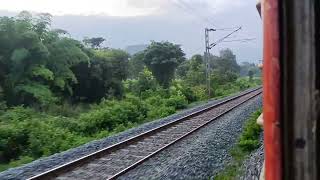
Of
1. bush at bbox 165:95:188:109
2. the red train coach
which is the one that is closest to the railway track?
the red train coach

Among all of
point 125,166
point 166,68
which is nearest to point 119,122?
point 125,166

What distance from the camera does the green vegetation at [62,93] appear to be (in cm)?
1370

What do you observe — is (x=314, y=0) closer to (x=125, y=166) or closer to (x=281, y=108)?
(x=281, y=108)

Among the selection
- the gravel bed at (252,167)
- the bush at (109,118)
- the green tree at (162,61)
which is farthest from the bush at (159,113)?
the green tree at (162,61)

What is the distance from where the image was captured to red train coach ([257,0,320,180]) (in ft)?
2.97

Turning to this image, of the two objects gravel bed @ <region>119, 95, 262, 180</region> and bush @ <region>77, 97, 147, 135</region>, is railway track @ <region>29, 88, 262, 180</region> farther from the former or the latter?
bush @ <region>77, 97, 147, 135</region>

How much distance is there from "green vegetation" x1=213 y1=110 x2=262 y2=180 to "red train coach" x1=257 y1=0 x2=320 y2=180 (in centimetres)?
756

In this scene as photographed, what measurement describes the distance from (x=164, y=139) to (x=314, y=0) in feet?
39.5

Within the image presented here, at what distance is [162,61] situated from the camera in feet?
163

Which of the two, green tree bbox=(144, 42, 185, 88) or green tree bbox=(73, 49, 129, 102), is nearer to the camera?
green tree bbox=(73, 49, 129, 102)

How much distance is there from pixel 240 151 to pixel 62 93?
24.1 metres

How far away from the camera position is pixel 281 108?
3.09 feet

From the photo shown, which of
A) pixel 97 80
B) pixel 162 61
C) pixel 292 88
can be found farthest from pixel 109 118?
pixel 162 61

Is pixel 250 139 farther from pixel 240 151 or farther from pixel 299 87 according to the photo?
pixel 299 87
